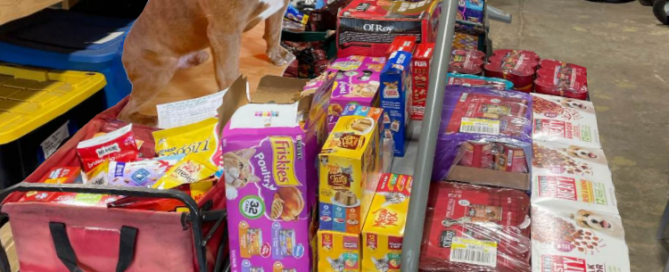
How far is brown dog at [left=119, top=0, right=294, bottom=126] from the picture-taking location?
178cm

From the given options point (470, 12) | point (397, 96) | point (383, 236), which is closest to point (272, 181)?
point (383, 236)

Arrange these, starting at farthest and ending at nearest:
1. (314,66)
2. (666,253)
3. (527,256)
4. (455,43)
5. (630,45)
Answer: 1. (630,45)
2. (666,253)
3. (455,43)
4. (314,66)
5. (527,256)

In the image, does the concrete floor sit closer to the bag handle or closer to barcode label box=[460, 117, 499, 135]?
barcode label box=[460, 117, 499, 135]

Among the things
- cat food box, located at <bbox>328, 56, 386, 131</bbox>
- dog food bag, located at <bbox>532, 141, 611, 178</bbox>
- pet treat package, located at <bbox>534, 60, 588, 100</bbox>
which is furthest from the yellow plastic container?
pet treat package, located at <bbox>534, 60, 588, 100</bbox>

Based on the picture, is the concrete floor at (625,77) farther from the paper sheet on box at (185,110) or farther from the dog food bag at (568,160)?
the paper sheet on box at (185,110)

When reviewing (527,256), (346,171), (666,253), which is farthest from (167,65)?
(666,253)

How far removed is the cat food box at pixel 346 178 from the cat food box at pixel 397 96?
13.2 inches

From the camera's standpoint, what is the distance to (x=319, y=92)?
1.39 metres

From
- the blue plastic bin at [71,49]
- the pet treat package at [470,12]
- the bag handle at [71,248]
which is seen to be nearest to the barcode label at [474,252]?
the bag handle at [71,248]

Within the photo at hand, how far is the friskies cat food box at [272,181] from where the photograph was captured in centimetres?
126

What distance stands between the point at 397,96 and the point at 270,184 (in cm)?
59

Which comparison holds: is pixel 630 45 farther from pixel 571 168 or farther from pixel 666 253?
pixel 571 168

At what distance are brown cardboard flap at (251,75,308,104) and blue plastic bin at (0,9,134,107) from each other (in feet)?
1.93

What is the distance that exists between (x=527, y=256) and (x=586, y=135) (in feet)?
1.97
